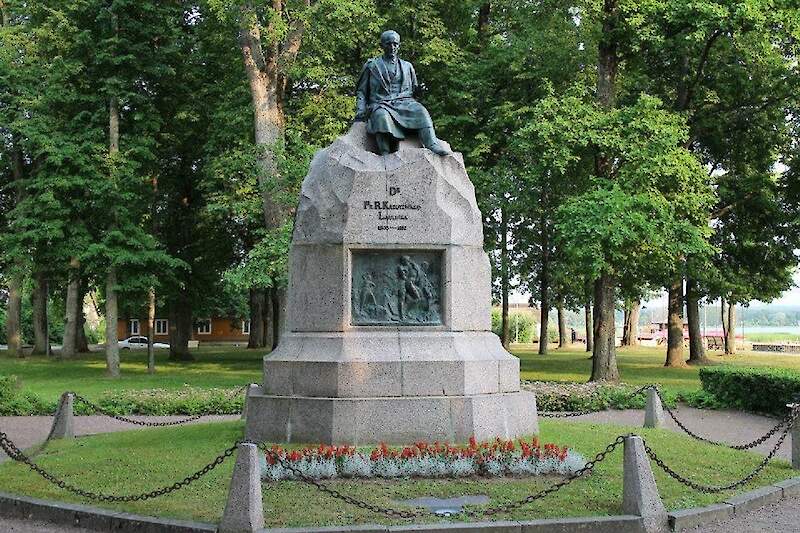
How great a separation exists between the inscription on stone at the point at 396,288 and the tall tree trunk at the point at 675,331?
2674cm

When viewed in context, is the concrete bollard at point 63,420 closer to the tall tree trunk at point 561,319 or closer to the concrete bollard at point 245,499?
the concrete bollard at point 245,499

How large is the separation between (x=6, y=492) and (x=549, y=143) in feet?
61.7

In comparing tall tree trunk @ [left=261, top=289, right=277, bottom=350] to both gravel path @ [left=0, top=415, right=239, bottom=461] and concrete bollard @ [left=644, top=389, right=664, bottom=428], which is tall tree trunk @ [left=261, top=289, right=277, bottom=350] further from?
concrete bollard @ [left=644, top=389, right=664, bottom=428]

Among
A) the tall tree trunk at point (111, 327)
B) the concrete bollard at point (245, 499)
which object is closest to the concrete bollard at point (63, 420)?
the concrete bollard at point (245, 499)

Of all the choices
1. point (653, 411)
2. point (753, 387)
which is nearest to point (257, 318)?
point (753, 387)

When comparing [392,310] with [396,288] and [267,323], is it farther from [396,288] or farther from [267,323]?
[267,323]

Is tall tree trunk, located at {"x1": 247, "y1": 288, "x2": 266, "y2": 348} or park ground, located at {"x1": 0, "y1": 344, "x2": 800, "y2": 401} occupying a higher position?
tall tree trunk, located at {"x1": 247, "y1": 288, "x2": 266, "y2": 348}

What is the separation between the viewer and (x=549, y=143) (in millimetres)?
25859

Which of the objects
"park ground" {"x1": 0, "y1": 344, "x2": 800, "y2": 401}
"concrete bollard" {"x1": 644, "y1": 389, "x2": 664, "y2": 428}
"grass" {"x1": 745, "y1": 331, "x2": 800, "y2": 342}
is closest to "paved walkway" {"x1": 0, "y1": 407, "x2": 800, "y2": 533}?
"concrete bollard" {"x1": 644, "y1": 389, "x2": 664, "y2": 428}

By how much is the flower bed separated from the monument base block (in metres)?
0.95

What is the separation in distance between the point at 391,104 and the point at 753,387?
12.5 metres

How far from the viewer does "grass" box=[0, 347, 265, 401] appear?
2657 cm

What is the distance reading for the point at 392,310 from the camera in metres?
13.2

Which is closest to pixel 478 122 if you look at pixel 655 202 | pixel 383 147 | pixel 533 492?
pixel 655 202
